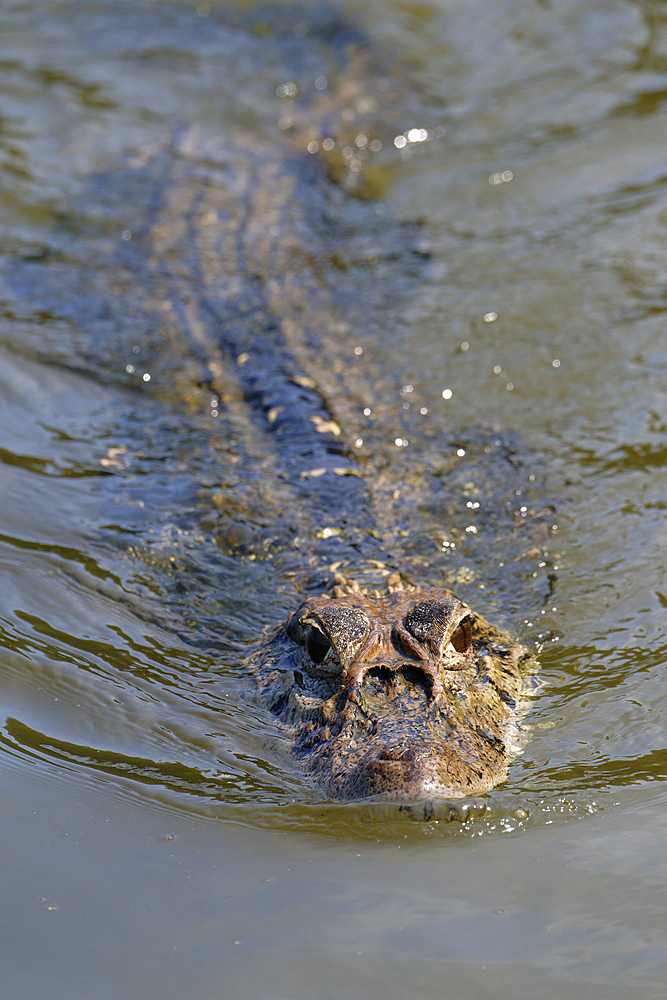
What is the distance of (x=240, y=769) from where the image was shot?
336 cm

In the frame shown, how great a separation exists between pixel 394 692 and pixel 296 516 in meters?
1.76

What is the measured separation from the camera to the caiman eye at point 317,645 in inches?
140

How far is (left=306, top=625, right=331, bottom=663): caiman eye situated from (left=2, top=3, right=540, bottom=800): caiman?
1 cm

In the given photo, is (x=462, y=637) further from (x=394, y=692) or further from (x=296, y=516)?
(x=296, y=516)

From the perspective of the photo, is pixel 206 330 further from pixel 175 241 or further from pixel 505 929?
pixel 505 929

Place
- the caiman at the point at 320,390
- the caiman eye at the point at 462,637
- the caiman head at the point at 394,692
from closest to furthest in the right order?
the caiman head at the point at 394,692 → the caiman at the point at 320,390 → the caiman eye at the point at 462,637

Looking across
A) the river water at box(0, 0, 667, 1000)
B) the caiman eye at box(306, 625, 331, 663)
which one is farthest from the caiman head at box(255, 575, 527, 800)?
the river water at box(0, 0, 667, 1000)

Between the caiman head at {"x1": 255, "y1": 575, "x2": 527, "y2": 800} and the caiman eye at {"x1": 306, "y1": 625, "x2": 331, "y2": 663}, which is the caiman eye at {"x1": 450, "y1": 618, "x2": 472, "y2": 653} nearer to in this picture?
the caiman head at {"x1": 255, "y1": 575, "x2": 527, "y2": 800}

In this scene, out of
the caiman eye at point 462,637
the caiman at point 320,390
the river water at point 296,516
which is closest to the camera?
the river water at point 296,516

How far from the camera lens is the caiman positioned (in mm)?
3223

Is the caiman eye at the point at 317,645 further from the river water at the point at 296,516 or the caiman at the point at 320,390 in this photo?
the river water at the point at 296,516

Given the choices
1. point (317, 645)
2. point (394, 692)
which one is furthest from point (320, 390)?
point (394, 692)

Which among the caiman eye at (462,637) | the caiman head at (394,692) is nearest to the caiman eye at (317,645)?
the caiman head at (394,692)

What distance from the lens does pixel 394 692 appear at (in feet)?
10.8
